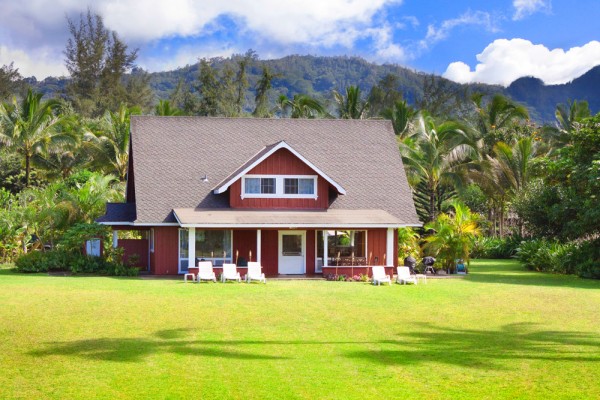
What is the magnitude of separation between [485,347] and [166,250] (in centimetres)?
1891

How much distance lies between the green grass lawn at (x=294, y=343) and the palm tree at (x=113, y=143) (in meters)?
22.5

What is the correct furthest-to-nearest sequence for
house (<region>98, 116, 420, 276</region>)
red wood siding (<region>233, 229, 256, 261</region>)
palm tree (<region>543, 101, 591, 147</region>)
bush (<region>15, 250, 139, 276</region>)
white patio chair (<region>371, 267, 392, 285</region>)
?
palm tree (<region>543, 101, 591, 147</region>), red wood siding (<region>233, 229, 256, 261</region>), house (<region>98, 116, 420, 276</region>), bush (<region>15, 250, 139, 276</region>), white patio chair (<region>371, 267, 392, 285</region>)

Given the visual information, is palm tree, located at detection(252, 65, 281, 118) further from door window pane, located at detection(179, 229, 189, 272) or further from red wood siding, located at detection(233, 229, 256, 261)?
door window pane, located at detection(179, 229, 189, 272)

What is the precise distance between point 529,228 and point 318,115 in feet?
76.0

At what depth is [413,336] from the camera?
1727 cm

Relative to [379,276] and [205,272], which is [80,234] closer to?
[205,272]

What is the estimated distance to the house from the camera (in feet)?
106

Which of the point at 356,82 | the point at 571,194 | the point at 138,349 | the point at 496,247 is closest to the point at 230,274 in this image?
the point at 138,349

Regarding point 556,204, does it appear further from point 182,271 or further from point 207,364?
point 207,364

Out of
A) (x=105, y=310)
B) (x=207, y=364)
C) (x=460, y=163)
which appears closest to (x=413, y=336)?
(x=207, y=364)

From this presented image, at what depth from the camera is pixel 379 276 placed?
29.8m

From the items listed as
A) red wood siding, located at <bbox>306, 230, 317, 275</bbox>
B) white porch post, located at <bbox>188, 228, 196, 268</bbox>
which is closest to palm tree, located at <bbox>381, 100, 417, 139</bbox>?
red wood siding, located at <bbox>306, 230, 317, 275</bbox>

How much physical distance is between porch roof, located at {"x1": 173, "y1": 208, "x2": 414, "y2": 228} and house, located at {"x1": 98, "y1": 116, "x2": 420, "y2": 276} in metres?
0.04

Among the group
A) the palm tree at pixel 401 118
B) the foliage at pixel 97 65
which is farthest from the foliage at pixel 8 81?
the palm tree at pixel 401 118
